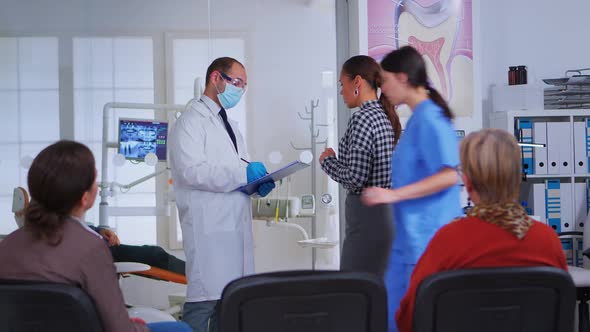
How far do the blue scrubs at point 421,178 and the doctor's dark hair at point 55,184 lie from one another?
0.86 meters

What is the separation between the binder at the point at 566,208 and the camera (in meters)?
4.15

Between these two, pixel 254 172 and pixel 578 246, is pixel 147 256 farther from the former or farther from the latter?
pixel 578 246

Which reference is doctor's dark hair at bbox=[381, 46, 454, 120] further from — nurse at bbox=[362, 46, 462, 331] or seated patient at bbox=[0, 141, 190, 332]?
seated patient at bbox=[0, 141, 190, 332]

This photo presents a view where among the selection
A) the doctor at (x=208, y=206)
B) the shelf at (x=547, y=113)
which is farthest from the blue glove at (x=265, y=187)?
the shelf at (x=547, y=113)

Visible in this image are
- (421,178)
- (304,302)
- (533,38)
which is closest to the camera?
(304,302)

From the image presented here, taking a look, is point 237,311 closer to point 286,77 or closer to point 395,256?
point 395,256

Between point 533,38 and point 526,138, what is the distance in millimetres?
774

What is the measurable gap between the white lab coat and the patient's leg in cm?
104

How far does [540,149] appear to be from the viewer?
4.12 metres

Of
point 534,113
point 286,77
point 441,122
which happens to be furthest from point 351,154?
point 534,113

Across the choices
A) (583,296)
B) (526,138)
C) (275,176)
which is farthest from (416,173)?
(526,138)

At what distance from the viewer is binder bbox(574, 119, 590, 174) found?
163 inches

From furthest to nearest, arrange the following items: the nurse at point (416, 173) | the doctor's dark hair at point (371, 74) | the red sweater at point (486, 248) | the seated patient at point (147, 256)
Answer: the seated patient at point (147, 256) < the doctor's dark hair at point (371, 74) < the nurse at point (416, 173) < the red sweater at point (486, 248)

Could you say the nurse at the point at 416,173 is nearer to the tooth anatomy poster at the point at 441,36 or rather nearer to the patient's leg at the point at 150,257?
the tooth anatomy poster at the point at 441,36
